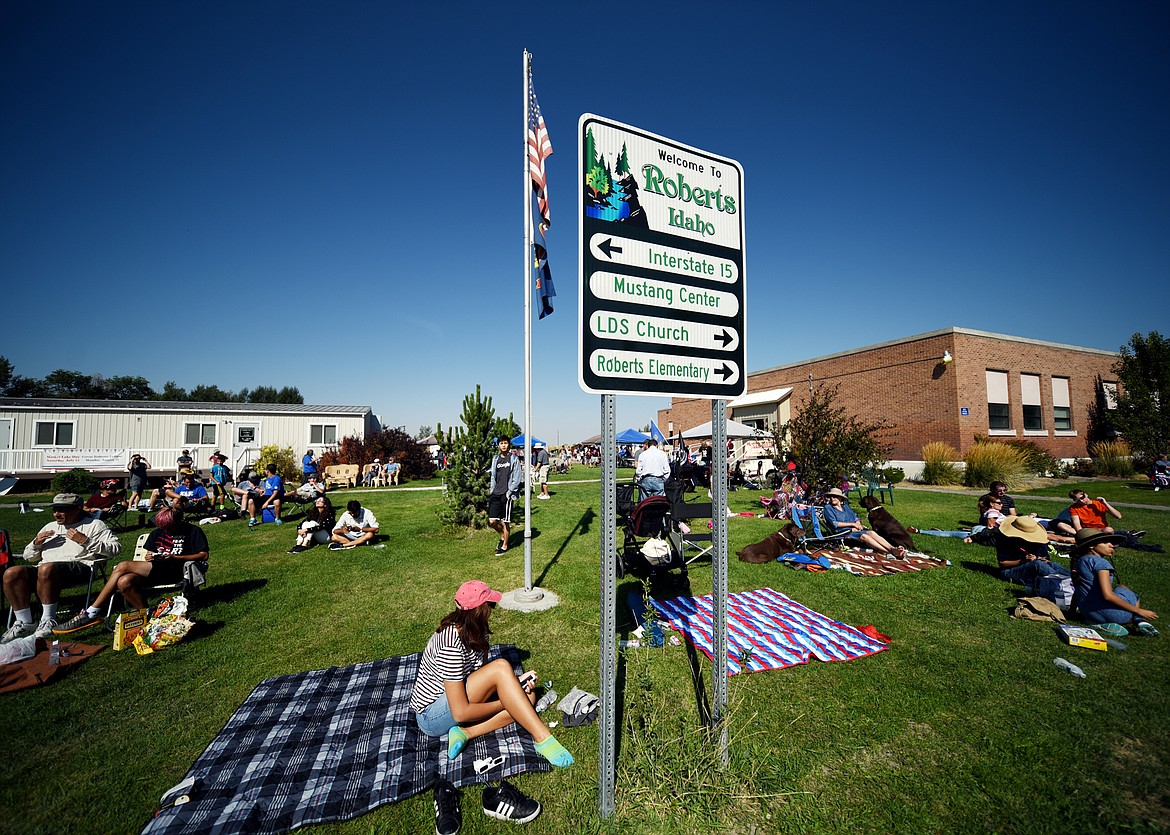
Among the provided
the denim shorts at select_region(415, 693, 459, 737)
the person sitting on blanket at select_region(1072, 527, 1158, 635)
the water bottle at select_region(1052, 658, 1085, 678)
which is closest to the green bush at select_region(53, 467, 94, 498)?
the denim shorts at select_region(415, 693, 459, 737)

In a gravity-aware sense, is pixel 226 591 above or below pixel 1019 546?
below

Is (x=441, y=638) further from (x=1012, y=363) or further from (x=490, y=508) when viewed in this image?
(x=1012, y=363)

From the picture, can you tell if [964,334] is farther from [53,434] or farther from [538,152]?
[53,434]

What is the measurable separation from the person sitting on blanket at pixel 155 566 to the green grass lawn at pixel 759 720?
616 mm

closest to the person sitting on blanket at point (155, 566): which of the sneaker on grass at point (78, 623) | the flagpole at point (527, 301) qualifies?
the sneaker on grass at point (78, 623)

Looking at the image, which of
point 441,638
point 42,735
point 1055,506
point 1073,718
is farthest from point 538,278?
point 1055,506

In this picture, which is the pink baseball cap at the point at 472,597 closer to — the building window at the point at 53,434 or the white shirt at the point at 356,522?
the white shirt at the point at 356,522

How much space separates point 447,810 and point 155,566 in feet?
17.5

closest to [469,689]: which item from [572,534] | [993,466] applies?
[572,534]

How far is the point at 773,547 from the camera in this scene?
7.91 meters

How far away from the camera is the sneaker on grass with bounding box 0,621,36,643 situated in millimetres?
4789

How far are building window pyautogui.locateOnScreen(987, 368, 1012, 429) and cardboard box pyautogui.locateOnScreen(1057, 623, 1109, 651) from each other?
2049cm

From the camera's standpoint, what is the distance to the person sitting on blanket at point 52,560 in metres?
5.00

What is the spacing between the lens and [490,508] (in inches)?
360
